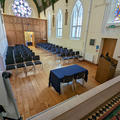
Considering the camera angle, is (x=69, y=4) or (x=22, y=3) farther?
(x=22, y=3)

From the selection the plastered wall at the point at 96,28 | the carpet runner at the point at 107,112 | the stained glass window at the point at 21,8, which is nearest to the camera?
the carpet runner at the point at 107,112

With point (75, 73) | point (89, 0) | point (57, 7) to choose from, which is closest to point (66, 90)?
point (75, 73)

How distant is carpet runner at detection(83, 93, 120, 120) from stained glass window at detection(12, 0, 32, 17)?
58.7ft

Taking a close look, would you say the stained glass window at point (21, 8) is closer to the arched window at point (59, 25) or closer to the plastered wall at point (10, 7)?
the plastered wall at point (10, 7)

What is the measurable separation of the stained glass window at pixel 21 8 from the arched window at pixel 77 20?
437 inches

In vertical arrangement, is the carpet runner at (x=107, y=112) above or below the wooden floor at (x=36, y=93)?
above

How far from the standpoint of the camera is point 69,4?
25.9ft

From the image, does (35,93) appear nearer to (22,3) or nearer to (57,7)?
(57,7)

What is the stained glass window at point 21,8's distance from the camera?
536 inches

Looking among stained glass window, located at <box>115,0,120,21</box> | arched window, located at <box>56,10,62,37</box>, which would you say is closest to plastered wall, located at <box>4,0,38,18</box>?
arched window, located at <box>56,10,62,37</box>

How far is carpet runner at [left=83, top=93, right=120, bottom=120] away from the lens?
115 cm

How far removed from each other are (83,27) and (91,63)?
10.4 feet

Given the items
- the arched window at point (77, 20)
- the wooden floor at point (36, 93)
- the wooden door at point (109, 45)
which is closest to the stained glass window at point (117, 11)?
the wooden door at point (109, 45)

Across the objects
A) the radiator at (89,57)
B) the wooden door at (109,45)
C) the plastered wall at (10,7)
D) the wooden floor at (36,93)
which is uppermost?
the plastered wall at (10,7)
